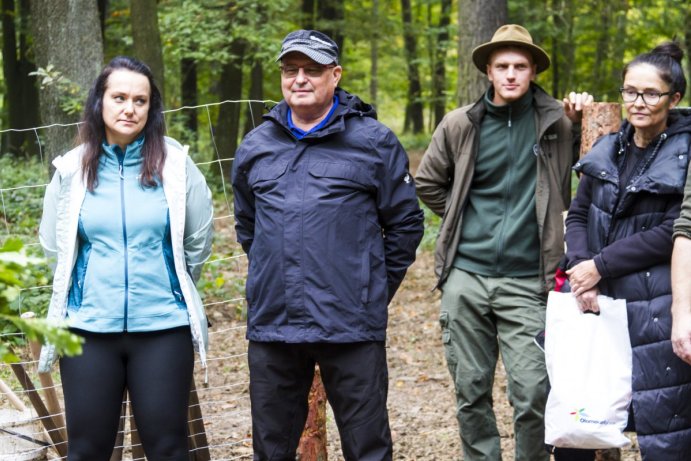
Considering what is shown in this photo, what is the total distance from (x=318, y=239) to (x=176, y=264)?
25.0 inches

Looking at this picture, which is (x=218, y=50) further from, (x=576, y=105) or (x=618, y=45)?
(x=576, y=105)

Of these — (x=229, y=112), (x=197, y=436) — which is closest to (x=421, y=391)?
(x=197, y=436)

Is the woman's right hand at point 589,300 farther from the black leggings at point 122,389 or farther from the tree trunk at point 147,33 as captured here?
the tree trunk at point 147,33

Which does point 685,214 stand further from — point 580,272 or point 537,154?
point 537,154

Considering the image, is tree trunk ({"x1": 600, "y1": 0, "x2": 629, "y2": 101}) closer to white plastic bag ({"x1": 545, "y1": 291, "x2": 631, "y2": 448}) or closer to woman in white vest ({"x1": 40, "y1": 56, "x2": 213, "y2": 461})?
white plastic bag ({"x1": 545, "y1": 291, "x2": 631, "y2": 448})

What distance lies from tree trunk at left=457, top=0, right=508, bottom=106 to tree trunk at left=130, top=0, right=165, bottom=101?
3879 mm

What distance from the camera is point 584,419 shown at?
392 centimetres

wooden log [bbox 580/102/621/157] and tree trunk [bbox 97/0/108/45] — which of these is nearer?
A: wooden log [bbox 580/102/621/157]

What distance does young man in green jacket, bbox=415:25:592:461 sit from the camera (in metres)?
4.46

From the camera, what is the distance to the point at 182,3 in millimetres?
14578

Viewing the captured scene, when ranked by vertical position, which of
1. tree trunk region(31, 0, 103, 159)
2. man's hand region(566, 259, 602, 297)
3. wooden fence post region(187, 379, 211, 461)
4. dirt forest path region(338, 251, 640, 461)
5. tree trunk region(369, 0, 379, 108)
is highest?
tree trunk region(369, 0, 379, 108)

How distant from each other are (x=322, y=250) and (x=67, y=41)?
5.95 m

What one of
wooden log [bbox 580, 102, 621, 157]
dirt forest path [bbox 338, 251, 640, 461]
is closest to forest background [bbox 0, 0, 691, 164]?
dirt forest path [bbox 338, 251, 640, 461]

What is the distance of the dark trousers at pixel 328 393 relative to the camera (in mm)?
3822
